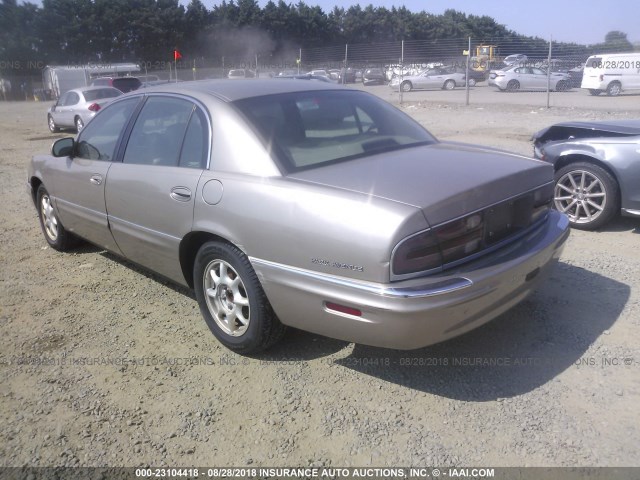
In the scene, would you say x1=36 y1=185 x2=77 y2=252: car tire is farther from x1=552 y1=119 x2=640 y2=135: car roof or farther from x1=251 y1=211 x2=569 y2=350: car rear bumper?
x1=552 y1=119 x2=640 y2=135: car roof

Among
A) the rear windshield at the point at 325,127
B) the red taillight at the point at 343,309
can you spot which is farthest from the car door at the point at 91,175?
the red taillight at the point at 343,309

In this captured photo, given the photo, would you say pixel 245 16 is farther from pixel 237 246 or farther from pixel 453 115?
pixel 237 246

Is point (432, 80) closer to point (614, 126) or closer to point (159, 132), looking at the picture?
point (614, 126)

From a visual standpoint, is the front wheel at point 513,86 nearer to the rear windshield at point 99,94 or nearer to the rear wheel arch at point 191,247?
the rear windshield at point 99,94

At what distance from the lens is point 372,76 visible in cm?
3781

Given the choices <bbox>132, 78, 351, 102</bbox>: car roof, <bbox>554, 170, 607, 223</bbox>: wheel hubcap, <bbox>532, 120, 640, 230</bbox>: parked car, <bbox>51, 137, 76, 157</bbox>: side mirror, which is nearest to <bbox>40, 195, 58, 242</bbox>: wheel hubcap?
<bbox>51, 137, 76, 157</bbox>: side mirror

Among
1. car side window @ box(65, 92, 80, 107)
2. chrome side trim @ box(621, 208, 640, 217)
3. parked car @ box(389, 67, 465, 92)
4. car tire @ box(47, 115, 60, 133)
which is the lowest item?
chrome side trim @ box(621, 208, 640, 217)

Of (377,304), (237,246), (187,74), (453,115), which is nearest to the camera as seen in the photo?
(377,304)

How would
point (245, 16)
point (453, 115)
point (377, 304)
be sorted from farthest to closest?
point (245, 16) → point (453, 115) → point (377, 304)

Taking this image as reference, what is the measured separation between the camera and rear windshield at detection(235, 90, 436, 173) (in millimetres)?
3246

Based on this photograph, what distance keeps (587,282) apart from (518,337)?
1.12m

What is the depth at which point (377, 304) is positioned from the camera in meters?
2.60

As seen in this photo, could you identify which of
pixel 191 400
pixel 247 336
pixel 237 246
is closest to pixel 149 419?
pixel 191 400

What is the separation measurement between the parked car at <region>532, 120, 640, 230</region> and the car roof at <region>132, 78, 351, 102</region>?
100 inches
